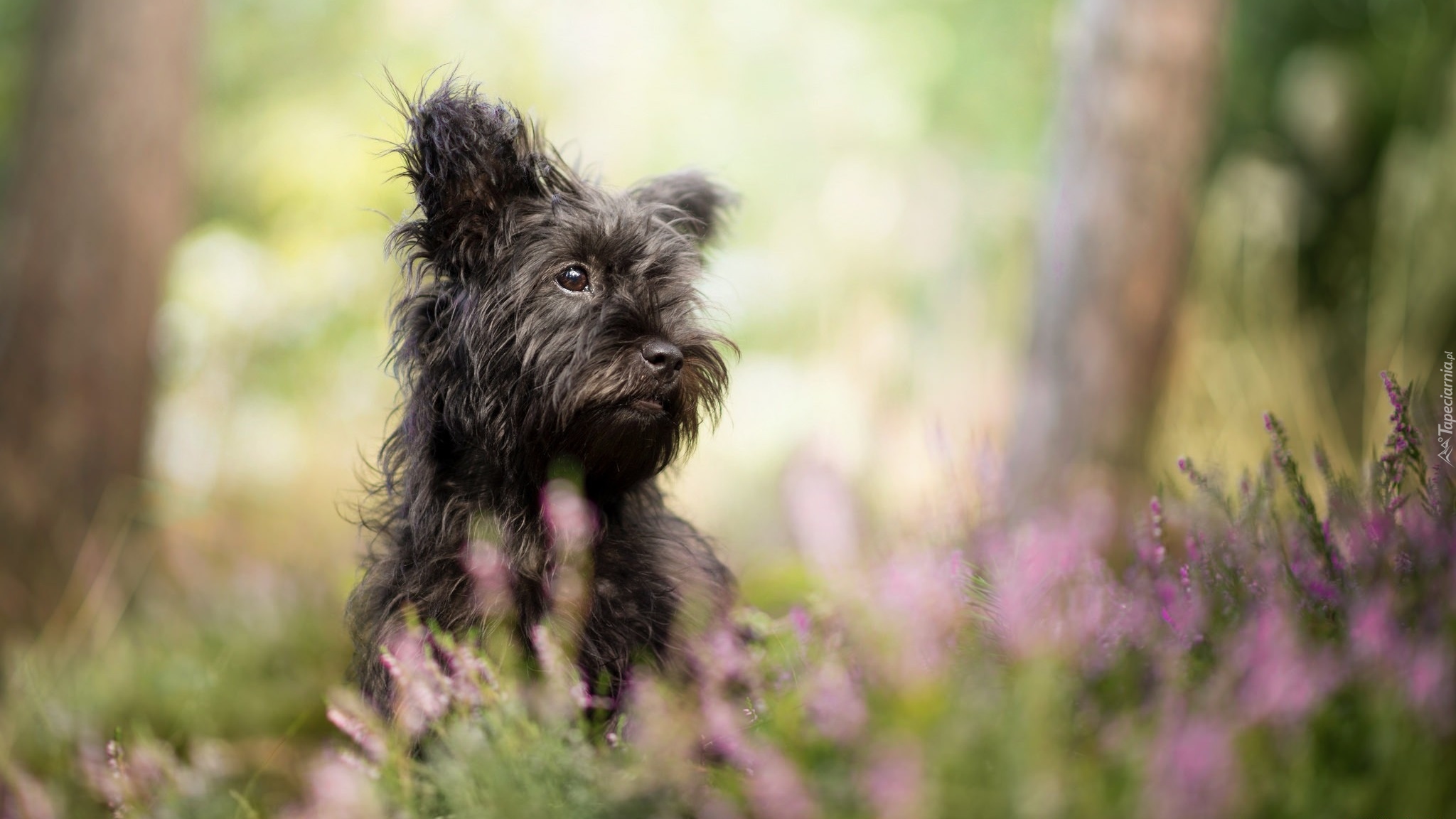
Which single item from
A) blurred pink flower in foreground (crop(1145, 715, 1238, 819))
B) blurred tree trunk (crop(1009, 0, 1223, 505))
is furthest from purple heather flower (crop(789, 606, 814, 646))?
blurred tree trunk (crop(1009, 0, 1223, 505))

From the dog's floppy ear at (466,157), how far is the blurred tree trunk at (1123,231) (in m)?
3.50

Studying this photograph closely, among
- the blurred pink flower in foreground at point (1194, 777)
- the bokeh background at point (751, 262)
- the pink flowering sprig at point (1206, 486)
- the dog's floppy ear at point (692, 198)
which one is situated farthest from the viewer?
the bokeh background at point (751, 262)

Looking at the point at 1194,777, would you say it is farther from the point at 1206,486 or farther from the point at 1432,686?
the point at 1206,486

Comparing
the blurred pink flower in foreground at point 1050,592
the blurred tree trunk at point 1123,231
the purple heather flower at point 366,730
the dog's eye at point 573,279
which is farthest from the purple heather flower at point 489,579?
the blurred tree trunk at point 1123,231

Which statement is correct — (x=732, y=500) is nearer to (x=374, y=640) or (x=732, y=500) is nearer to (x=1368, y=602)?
(x=374, y=640)

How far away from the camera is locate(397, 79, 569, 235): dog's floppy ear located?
2.49 meters

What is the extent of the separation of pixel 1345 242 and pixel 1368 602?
26.8 ft

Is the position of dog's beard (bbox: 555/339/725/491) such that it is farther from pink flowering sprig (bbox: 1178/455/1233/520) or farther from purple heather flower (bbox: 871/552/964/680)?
pink flowering sprig (bbox: 1178/455/1233/520)

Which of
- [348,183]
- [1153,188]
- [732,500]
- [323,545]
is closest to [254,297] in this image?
[348,183]

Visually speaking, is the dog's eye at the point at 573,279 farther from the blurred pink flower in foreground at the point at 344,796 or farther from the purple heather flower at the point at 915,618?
the blurred pink flower in foreground at the point at 344,796

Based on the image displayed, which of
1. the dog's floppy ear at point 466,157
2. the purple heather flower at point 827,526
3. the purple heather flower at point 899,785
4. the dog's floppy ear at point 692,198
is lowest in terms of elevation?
the purple heather flower at point 899,785

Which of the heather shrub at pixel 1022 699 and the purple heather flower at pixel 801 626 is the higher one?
the purple heather flower at pixel 801 626

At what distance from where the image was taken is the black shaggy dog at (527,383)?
2.49 m

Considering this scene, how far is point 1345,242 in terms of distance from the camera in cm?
862
